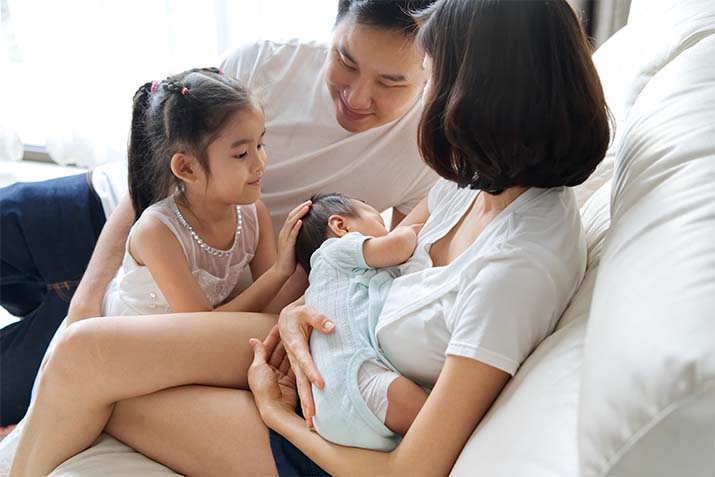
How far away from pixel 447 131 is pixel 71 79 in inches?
104

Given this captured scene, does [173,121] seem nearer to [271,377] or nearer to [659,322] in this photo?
[271,377]

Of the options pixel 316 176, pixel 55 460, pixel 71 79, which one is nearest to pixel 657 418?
pixel 55 460

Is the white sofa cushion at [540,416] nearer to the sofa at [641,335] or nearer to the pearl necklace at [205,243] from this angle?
the sofa at [641,335]

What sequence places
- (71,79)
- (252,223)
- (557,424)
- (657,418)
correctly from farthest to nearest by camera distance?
(71,79) < (252,223) < (557,424) < (657,418)

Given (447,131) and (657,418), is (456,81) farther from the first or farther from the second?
(657,418)

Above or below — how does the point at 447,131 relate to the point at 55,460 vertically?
above

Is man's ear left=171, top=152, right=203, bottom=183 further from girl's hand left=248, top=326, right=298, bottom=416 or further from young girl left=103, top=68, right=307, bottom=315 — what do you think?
girl's hand left=248, top=326, right=298, bottom=416

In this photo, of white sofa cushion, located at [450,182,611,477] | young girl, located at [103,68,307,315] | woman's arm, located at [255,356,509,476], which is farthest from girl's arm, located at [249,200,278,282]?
white sofa cushion, located at [450,182,611,477]

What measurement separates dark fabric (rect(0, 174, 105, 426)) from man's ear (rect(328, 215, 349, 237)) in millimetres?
736

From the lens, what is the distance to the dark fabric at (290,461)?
123 centimetres

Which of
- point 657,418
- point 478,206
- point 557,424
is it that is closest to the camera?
point 657,418

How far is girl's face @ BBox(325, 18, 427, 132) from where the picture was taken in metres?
1.64

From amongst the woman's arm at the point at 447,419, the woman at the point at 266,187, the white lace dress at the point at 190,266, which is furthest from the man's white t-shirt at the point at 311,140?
the woman's arm at the point at 447,419

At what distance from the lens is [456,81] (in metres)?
1.10
